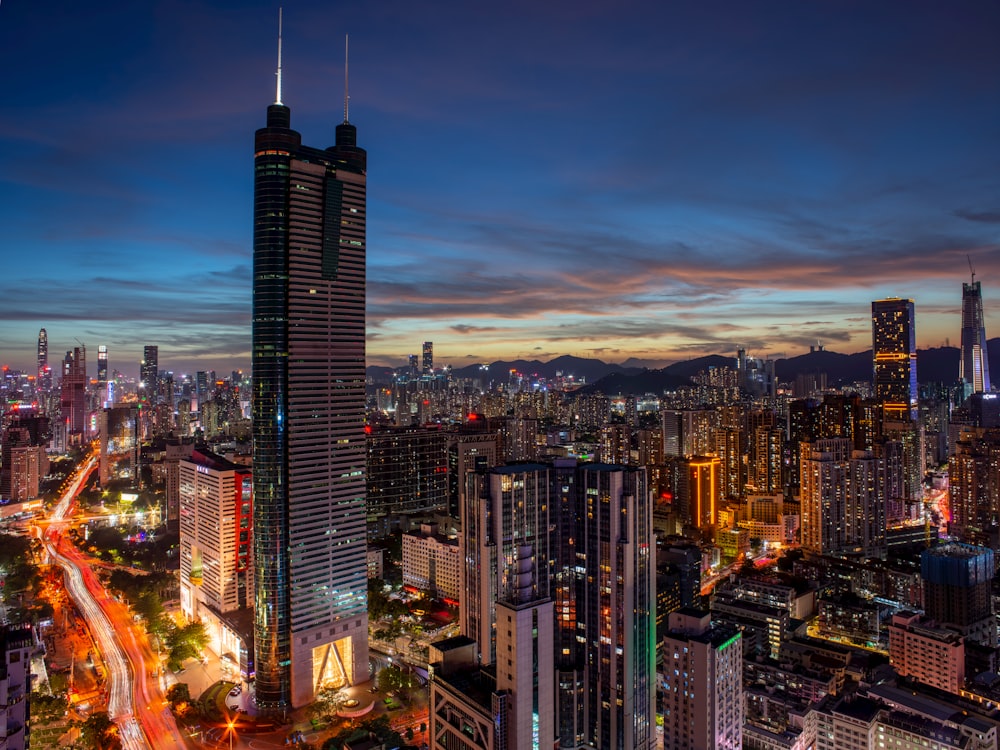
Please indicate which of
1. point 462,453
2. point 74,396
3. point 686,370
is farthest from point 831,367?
point 74,396

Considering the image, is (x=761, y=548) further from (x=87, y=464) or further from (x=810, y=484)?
(x=87, y=464)

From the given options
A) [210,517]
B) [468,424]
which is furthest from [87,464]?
[210,517]

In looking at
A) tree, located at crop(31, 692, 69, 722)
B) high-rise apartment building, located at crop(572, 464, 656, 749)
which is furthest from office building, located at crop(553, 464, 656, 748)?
tree, located at crop(31, 692, 69, 722)

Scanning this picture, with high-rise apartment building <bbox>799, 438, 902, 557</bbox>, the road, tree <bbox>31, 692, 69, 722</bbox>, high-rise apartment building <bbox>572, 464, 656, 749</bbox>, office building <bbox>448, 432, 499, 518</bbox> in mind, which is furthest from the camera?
office building <bbox>448, 432, 499, 518</bbox>

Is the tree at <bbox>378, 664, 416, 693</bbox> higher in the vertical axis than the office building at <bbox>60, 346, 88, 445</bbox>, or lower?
lower

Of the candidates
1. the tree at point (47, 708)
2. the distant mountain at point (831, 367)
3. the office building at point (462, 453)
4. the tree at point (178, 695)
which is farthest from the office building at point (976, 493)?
the distant mountain at point (831, 367)

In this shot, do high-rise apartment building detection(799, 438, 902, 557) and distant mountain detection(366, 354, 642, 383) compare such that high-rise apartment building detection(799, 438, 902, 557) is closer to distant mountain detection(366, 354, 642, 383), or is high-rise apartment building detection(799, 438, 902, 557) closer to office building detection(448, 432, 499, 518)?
office building detection(448, 432, 499, 518)

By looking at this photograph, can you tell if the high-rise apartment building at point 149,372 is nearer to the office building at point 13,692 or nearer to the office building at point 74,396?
the office building at point 74,396
